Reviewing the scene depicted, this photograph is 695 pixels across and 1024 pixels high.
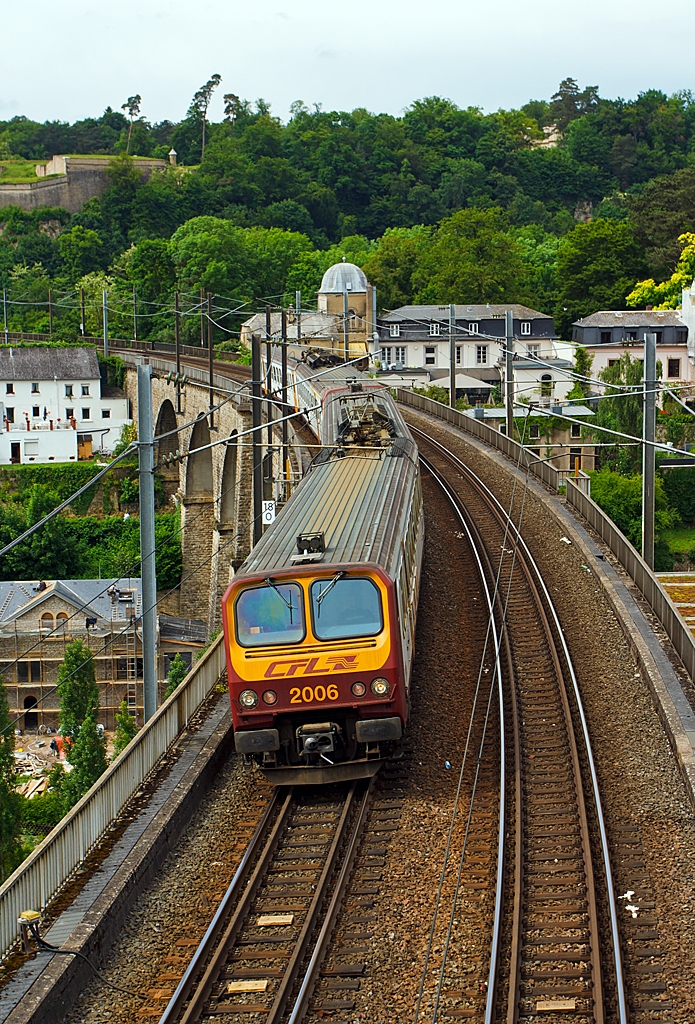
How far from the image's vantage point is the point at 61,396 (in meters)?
80.5

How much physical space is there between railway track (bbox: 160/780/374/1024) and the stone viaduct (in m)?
19.2

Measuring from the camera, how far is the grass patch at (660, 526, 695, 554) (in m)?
52.2

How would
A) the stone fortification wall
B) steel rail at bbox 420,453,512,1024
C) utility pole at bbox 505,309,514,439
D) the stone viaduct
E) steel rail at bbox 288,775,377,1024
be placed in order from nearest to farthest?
steel rail at bbox 288,775,377,1024 → steel rail at bbox 420,453,512,1024 → utility pole at bbox 505,309,514,439 → the stone viaduct → the stone fortification wall

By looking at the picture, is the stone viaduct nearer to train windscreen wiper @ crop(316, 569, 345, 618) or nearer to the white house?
the white house

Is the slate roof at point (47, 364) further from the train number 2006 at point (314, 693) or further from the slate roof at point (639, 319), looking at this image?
the train number 2006 at point (314, 693)

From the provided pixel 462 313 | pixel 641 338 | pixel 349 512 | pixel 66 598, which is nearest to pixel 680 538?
pixel 641 338

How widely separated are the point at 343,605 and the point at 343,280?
65242 millimetres

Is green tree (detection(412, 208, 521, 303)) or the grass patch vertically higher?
green tree (detection(412, 208, 521, 303))

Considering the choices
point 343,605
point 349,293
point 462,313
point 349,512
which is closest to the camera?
point 343,605

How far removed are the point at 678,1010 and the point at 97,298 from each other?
94305mm

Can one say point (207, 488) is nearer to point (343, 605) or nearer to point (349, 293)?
point (349, 293)

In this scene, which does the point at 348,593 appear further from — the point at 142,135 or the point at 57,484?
the point at 142,135

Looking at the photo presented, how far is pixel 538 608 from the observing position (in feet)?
70.0

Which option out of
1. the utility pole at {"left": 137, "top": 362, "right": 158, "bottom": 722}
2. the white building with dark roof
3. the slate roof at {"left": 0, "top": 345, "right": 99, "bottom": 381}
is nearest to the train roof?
the utility pole at {"left": 137, "top": 362, "right": 158, "bottom": 722}
